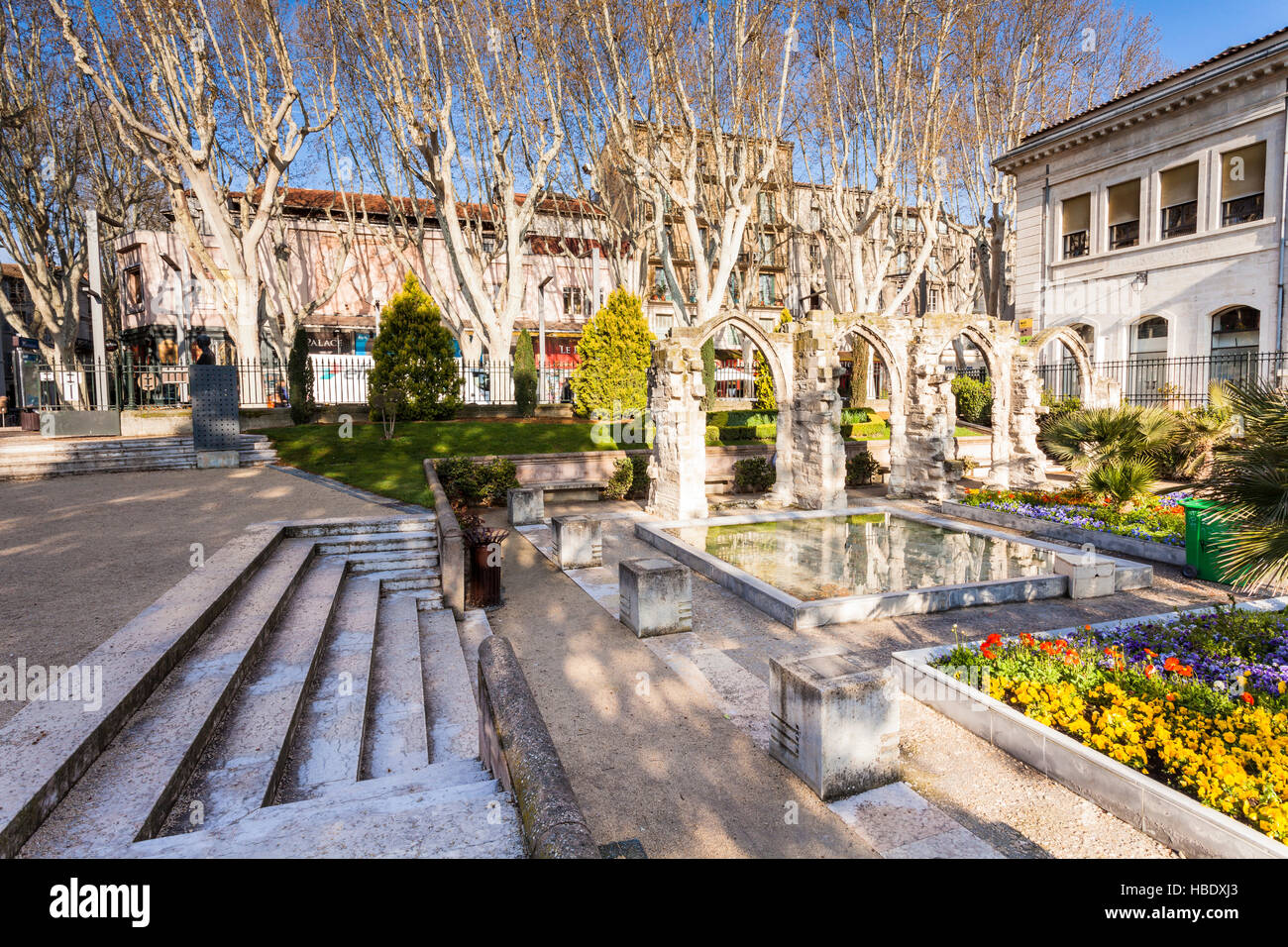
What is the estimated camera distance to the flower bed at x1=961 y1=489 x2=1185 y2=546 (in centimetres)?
1130

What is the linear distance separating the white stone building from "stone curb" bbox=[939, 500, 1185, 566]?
35.1ft

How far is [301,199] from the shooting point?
36.4m

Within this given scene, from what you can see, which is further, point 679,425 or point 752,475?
point 752,475

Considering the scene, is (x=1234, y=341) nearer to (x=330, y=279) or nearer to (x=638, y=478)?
(x=638, y=478)

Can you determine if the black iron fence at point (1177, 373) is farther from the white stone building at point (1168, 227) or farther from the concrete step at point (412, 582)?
the concrete step at point (412, 582)

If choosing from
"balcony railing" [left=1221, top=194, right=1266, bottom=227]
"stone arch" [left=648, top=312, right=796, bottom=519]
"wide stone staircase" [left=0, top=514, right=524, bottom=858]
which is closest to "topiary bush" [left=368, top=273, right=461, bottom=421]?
"stone arch" [left=648, top=312, right=796, bottom=519]

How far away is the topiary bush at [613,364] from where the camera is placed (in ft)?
74.5

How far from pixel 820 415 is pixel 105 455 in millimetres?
15881

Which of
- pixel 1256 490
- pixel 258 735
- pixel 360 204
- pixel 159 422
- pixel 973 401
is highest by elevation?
pixel 360 204

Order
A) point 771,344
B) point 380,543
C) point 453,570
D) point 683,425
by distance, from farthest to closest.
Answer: point 771,344 → point 683,425 → point 380,543 → point 453,570

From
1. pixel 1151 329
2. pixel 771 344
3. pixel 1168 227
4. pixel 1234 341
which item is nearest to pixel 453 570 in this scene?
pixel 771 344

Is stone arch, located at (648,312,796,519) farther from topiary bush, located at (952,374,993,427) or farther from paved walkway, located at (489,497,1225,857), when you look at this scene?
topiary bush, located at (952,374,993,427)

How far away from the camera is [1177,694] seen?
5285 millimetres
